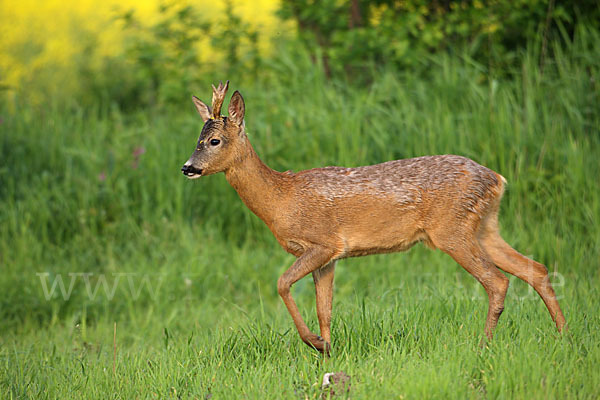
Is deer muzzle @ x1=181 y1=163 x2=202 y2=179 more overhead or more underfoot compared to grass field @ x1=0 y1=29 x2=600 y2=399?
more overhead

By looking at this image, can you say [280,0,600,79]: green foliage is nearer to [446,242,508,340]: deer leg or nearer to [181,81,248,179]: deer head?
[446,242,508,340]: deer leg

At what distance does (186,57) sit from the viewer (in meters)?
10.9

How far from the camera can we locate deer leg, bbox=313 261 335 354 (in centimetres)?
508

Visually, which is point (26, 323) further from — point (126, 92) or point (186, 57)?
point (126, 92)

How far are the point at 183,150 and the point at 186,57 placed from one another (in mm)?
2421

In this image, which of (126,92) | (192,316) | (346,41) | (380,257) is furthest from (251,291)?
(126,92)

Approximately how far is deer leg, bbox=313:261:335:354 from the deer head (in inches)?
37.1

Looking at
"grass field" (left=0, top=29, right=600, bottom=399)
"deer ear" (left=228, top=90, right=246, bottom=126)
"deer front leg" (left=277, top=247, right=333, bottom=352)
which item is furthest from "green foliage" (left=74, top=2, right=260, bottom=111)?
"deer front leg" (left=277, top=247, right=333, bottom=352)

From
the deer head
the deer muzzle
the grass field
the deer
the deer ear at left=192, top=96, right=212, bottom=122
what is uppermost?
the deer ear at left=192, top=96, right=212, bottom=122

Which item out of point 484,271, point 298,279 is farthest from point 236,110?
point 484,271

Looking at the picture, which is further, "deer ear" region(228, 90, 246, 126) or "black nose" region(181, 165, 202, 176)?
"deer ear" region(228, 90, 246, 126)

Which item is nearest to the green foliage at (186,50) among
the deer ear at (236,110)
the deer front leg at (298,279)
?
the deer ear at (236,110)

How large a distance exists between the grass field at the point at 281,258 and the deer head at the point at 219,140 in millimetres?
1178

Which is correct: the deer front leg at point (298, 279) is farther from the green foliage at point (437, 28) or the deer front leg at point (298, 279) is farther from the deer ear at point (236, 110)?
the green foliage at point (437, 28)
